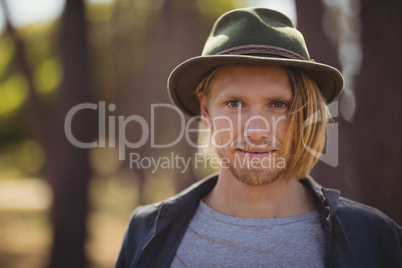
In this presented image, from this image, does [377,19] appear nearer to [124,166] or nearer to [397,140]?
[397,140]

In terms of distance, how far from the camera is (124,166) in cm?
1475

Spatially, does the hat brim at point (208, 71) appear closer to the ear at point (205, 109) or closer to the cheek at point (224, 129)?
the ear at point (205, 109)

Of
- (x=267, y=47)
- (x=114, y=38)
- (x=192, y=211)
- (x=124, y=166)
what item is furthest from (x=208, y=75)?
(x=124, y=166)

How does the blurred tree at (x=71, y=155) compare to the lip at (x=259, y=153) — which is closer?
the lip at (x=259, y=153)

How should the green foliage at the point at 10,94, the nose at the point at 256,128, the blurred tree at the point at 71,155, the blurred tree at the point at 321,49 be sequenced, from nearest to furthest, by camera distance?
the nose at the point at 256,128 < the blurred tree at the point at 321,49 < the blurred tree at the point at 71,155 < the green foliage at the point at 10,94

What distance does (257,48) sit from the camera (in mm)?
2143

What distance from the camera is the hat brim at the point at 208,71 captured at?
6.80ft

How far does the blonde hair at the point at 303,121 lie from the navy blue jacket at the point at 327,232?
0.20 meters

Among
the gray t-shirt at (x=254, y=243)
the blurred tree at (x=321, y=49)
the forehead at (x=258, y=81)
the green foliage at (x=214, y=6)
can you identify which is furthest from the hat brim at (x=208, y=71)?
the green foliage at (x=214, y=6)

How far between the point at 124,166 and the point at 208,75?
12.7m

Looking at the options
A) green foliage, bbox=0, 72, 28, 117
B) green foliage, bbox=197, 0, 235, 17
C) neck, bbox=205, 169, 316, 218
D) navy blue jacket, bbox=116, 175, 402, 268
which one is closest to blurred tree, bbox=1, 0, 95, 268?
navy blue jacket, bbox=116, 175, 402, 268

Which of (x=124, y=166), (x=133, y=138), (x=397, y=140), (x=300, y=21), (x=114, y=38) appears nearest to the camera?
(x=397, y=140)

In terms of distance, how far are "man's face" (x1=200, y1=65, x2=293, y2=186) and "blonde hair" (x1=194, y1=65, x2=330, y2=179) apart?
0.04 meters

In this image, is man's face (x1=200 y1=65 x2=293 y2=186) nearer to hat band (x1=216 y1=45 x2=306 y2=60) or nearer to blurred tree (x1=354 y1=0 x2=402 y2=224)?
hat band (x1=216 y1=45 x2=306 y2=60)
